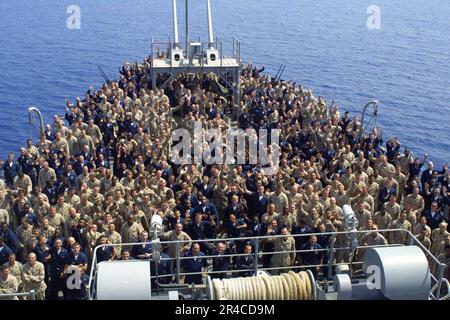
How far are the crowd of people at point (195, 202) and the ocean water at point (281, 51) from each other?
2299 centimetres

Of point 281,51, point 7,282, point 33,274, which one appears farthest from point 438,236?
point 281,51

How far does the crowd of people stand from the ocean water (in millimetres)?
22993

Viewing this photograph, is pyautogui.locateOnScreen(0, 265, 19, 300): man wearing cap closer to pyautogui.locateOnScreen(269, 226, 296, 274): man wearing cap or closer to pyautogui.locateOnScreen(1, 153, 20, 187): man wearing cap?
pyautogui.locateOnScreen(269, 226, 296, 274): man wearing cap

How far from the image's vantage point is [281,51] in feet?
262

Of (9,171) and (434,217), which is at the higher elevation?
(9,171)

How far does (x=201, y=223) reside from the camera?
1404 cm

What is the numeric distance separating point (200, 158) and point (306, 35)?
78013 mm

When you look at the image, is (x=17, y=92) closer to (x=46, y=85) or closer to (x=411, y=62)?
(x=46, y=85)

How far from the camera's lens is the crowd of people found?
12977 mm

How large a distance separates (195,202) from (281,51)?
67.5 meters

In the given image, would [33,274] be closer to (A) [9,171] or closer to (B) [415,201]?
(A) [9,171]

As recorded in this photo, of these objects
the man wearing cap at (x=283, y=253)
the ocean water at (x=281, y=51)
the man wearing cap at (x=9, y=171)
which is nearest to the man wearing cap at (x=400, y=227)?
the man wearing cap at (x=283, y=253)

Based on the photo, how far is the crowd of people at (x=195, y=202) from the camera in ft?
42.6
